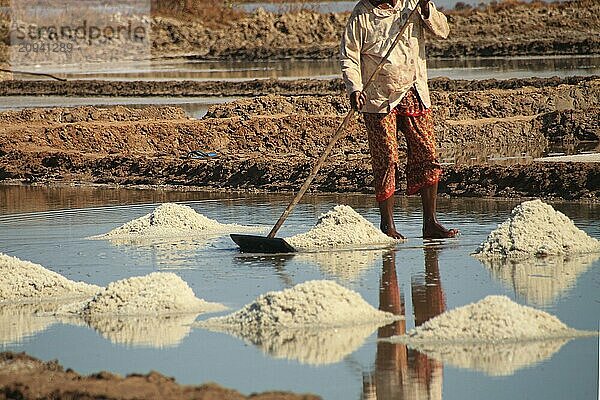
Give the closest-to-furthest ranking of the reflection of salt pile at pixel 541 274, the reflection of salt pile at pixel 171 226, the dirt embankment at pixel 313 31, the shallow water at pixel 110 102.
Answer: the reflection of salt pile at pixel 541 274
the reflection of salt pile at pixel 171 226
the shallow water at pixel 110 102
the dirt embankment at pixel 313 31

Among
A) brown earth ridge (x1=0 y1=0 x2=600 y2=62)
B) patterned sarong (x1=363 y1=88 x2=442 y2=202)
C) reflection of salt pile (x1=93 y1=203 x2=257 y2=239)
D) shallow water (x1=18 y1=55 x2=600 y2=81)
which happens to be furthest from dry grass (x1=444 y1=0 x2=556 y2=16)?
patterned sarong (x1=363 y1=88 x2=442 y2=202)

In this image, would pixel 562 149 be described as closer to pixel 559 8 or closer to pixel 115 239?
pixel 115 239

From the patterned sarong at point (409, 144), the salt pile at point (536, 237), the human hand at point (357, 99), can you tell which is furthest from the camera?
the patterned sarong at point (409, 144)

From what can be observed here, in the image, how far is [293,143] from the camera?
1830cm

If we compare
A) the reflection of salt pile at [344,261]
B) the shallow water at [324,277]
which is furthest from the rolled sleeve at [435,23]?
the reflection of salt pile at [344,261]

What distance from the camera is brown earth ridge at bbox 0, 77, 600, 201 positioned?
1212 centimetres

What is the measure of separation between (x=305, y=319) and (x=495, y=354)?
985 millimetres

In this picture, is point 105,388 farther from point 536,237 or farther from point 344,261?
point 536,237

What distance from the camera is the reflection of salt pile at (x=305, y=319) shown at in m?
5.82

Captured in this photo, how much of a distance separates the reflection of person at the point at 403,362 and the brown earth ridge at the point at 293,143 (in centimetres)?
418

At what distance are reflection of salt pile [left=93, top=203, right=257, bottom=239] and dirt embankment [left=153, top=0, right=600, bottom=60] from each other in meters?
37.6

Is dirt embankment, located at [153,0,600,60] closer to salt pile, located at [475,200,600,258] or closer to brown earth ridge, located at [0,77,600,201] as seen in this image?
brown earth ridge, located at [0,77,600,201]

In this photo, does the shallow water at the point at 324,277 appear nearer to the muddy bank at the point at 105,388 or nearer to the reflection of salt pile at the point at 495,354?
the reflection of salt pile at the point at 495,354

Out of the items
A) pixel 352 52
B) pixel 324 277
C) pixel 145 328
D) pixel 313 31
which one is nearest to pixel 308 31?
pixel 313 31
